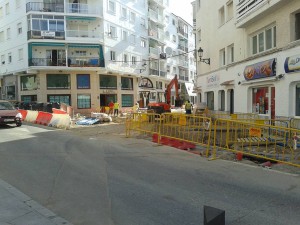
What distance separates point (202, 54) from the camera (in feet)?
84.3

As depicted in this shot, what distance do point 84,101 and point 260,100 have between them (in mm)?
24677

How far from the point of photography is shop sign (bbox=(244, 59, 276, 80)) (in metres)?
13.8

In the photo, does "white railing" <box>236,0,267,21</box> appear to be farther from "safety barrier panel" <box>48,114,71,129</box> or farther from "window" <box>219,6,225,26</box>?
"safety barrier panel" <box>48,114,71,129</box>

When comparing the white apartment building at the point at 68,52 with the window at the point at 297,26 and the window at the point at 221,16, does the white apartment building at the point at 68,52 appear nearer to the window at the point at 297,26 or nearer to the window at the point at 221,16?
the window at the point at 221,16

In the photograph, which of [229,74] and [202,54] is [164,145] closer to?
[229,74]

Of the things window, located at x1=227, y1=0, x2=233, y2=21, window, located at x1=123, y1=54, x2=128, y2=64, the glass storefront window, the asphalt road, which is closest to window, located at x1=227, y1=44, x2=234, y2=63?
window, located at x1=227, y1=0, x2=233, y2=21

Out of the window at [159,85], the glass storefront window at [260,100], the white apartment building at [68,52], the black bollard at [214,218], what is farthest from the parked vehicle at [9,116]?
the window at [159,85]

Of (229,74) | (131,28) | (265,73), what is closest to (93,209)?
(265,73)

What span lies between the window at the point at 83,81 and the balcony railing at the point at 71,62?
1.46 meters

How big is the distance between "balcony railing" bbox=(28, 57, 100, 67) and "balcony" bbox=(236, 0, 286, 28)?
71.5ft

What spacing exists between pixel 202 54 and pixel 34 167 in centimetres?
2022

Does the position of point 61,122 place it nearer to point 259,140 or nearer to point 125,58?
point 259,140

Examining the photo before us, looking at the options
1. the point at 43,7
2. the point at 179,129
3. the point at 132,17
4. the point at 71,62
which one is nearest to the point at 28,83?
the point at 71,62

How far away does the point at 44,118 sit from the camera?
66.1 feet
